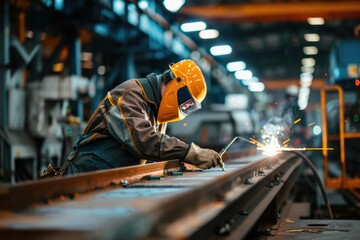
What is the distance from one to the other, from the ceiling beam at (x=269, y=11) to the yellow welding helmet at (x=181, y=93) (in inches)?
425

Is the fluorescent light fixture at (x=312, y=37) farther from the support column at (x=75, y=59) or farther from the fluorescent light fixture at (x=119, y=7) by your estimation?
the support column at (x=75, y=59)

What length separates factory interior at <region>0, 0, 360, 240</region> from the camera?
2.25 meters

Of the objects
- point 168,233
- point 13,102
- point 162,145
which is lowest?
point 168,233

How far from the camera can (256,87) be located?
3478 centimetres

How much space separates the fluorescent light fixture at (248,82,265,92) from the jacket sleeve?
29357 millimetres

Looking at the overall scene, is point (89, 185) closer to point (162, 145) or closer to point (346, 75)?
point (162, 145)

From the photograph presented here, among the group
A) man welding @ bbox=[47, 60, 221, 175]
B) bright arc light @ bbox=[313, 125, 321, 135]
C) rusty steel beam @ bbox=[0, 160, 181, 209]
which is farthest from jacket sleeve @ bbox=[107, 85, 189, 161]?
bright arc light @ bbox=[313, 125, 321, 135]

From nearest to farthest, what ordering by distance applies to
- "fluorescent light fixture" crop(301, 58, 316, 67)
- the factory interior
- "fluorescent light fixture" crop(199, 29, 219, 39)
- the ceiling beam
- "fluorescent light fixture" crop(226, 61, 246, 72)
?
the factory interior < the ceiling beam < "fluorescent light fixture" crop(199, 29, 219, 39) < "fluorescent light fixture" crop(226, 61, 246, 72) < "fluorescent light fixture" crop(301, 58, 316, 67)

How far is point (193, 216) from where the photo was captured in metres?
2.10

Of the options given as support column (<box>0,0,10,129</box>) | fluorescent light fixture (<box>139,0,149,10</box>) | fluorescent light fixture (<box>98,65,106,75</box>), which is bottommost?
support column (<box>0,0,10,129</box>)

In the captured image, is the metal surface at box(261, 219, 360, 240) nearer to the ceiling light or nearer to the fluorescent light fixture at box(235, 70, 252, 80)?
the fluorescent light fixture at box(235, 70, 252, 80)

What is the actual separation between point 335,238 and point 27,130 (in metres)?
6.08

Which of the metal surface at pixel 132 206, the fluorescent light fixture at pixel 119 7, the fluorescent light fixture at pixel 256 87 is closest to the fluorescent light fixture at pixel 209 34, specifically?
the fluorescent light fixture at pixel 119 7

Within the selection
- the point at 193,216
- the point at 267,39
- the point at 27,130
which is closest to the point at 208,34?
the point at 267,39
